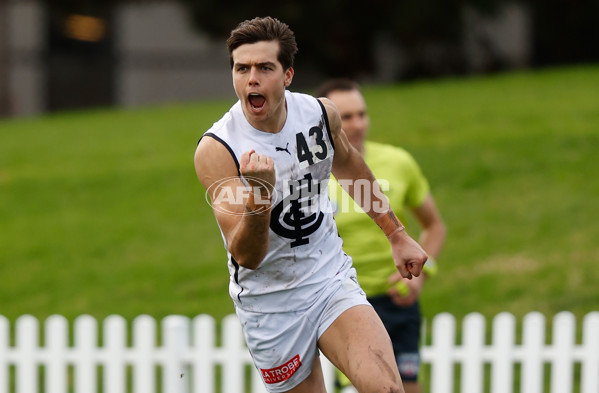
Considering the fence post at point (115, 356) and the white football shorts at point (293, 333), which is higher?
the white football shorts at point (293, 333)

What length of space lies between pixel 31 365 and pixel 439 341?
3.04m

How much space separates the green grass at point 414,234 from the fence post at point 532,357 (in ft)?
6.26

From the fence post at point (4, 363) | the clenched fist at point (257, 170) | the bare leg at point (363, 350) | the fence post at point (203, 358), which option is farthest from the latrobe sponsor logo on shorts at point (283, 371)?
the fence post at point (4, 363)

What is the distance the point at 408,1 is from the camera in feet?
65.7

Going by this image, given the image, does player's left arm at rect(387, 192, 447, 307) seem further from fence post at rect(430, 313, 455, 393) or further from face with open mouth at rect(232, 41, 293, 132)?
face with open mouth at rect(232, 41, 293, 132)

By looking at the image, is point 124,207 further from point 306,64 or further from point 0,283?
point 306,64

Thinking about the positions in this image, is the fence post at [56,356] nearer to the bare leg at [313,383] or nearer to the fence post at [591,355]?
the bare leg at [313,383]

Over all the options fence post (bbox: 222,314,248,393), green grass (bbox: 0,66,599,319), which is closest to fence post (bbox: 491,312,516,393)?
fence post (bbox: 222,314,248,393)

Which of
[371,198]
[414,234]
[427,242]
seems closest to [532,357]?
[427,242]

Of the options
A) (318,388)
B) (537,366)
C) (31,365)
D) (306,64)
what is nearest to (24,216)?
(31,365)

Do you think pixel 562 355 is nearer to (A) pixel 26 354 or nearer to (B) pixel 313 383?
(B) pixel 313 383

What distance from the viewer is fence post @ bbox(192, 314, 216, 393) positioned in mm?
6453

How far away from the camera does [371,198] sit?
4.23 meters

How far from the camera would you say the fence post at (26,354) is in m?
6.61
